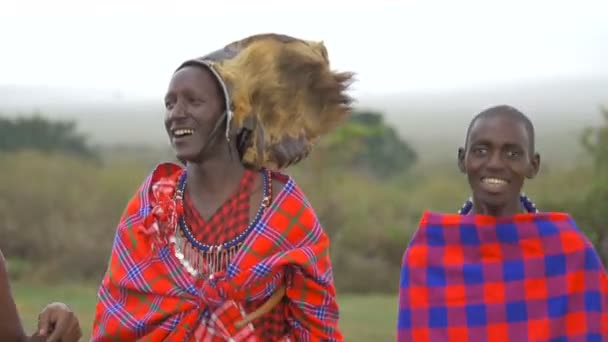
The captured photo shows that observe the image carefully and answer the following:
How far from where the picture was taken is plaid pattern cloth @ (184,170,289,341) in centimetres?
535

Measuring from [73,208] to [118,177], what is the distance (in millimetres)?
1602

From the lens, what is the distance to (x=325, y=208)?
1151 inches

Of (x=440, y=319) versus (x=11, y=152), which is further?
(x=11, y=152)

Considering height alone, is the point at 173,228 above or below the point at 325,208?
above

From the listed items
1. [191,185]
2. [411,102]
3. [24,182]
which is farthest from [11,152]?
[411,102]

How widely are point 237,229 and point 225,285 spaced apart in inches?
9.4

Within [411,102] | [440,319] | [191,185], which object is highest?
[191,185]

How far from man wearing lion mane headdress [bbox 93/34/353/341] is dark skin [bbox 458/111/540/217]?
657 millimetres

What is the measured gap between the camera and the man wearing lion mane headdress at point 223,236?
5.28 metres

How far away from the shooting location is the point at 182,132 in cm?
534

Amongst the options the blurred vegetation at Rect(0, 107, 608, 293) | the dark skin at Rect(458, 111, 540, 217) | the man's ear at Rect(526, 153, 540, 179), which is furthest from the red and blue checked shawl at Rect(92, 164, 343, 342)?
the blurred vegetation at Rect(0, 107, 608, 293)

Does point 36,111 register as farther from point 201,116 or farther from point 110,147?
point 201,116

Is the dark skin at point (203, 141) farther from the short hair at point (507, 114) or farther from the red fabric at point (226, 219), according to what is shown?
the short hair at point (507, 114)

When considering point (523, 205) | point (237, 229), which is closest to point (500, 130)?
point (523, 205)
